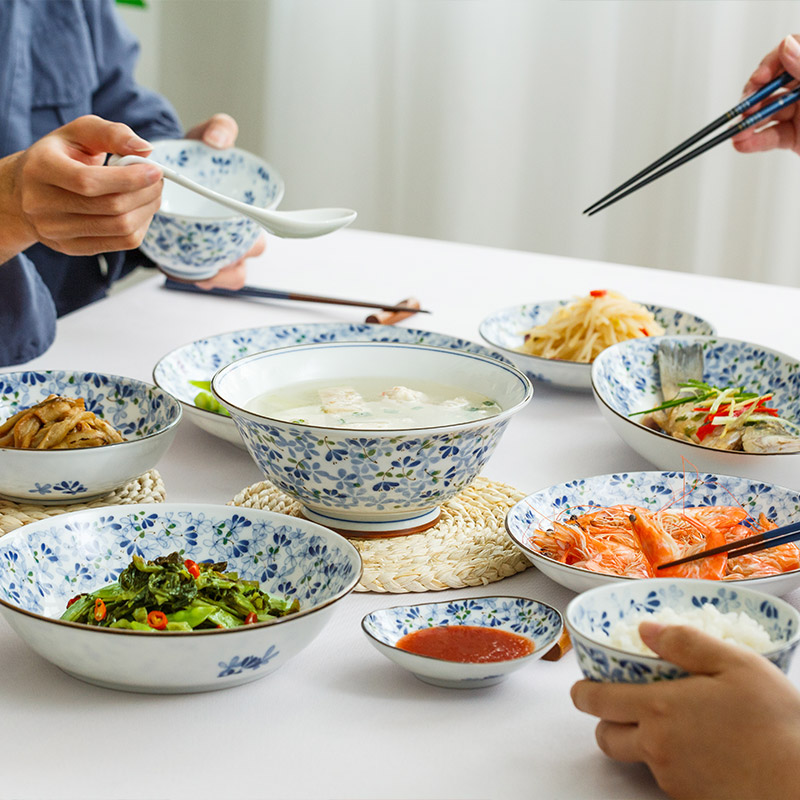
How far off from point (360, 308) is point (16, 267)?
2.04ft

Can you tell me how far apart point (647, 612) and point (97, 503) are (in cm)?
65

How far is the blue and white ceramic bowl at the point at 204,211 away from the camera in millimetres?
1685

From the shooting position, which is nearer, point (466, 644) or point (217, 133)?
point (466, 644)

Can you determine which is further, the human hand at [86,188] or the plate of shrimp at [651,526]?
the human hand at [86,188]

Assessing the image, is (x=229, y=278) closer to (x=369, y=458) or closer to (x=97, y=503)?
(x=97, y=503)

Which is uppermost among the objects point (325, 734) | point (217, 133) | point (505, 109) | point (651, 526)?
point (505, 109)

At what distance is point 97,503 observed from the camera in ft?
3.79

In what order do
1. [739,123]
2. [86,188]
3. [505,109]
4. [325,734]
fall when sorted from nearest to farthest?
[325,734], [86,188], [739,123], [505,109]

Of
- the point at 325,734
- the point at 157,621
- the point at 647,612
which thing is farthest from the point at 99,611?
the point at 647,612

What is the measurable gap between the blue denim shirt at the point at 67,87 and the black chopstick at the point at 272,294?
26 cm

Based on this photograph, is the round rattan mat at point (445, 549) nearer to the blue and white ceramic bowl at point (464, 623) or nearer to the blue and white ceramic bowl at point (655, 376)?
the blue and white ceramic bowl at point (464, 623)

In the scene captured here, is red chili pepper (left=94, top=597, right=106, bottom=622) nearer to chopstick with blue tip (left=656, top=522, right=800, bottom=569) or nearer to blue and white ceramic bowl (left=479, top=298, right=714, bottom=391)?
chopstick with blue tip (left=656, top=522, right=800, bottom=569)

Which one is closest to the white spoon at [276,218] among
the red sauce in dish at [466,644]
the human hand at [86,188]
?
the human hand at [86,188]

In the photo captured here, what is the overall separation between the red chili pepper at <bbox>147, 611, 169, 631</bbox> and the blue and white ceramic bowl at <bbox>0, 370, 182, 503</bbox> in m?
0.32
